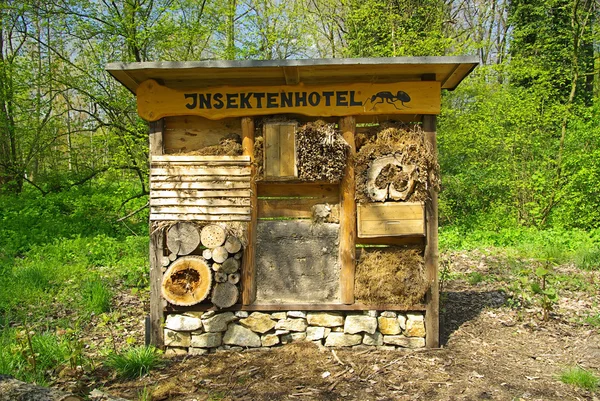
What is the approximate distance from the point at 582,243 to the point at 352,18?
8743 mm

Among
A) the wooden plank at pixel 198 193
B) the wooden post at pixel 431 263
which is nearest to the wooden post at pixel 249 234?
the wooden plank at pixel 198 193

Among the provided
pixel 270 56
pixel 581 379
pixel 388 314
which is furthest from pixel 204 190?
pixel 270 56

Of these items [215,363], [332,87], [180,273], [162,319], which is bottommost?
[215,363]

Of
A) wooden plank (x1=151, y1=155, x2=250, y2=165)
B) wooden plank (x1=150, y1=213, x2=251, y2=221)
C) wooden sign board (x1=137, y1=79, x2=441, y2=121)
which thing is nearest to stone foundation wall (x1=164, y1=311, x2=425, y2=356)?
wooden plank (x1=150, y1=213, x2=251, y2=221)

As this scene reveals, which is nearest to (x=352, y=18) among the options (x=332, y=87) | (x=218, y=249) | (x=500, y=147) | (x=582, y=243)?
(x=500, y=147)

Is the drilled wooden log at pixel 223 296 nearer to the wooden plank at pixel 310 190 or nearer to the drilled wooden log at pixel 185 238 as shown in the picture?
the drilled wooden log at pixel 185 238

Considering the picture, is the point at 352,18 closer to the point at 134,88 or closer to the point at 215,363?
the point at 134,88

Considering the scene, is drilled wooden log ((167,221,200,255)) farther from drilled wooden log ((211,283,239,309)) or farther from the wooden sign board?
the wooden sign board

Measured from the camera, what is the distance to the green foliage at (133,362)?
4.06 metres

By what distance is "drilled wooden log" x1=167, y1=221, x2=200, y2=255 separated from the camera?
4523 mm

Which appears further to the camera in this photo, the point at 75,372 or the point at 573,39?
the point at 573,39

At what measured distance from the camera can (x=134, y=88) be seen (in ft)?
16.0

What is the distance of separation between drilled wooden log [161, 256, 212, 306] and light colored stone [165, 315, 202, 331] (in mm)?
178

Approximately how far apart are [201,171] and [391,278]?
7.23 feet
